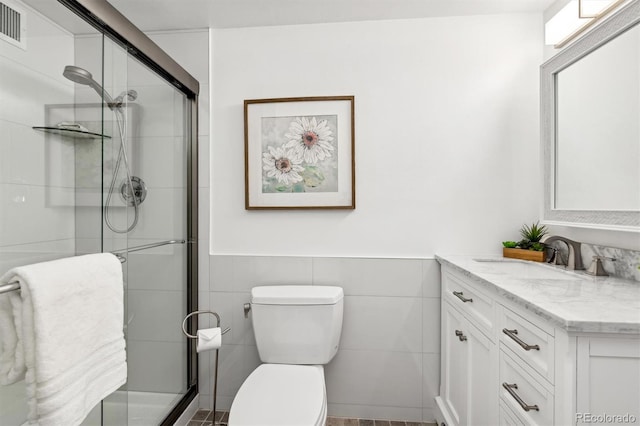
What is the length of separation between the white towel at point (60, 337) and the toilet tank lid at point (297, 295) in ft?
2.38

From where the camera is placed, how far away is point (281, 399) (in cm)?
133

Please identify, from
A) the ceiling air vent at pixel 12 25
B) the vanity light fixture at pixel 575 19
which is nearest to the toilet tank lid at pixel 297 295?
the ceiling air vent at pixel 12 25

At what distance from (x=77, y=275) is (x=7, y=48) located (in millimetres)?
673

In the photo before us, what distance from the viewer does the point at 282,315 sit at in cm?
171

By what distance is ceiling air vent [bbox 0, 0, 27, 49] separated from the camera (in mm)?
949

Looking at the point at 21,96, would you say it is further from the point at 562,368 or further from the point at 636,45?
the point at 636,45

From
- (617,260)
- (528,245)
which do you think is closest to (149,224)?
(528,245)

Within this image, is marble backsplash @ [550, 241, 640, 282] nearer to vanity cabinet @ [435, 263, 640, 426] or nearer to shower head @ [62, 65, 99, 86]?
vanity cabinet @ [435, 263, 640, 426]

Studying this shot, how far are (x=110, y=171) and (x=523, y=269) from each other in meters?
1.77

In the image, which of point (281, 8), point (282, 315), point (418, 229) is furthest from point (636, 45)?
point (282, 315)

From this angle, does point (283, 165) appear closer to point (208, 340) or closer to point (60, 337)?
point (208, 340)

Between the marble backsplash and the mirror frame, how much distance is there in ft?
0.46

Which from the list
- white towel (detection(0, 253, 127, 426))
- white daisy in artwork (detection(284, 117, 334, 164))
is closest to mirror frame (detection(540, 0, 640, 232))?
white daisy in artwork (detection(284, 117, 334, 164))

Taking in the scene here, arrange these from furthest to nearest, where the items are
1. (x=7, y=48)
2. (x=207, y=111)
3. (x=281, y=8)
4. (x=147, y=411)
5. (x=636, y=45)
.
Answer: (x=207, y=111) < (x=281, y=8) < (x=147, y=411) < (x=636, y=45) < (x=7, y=48)
